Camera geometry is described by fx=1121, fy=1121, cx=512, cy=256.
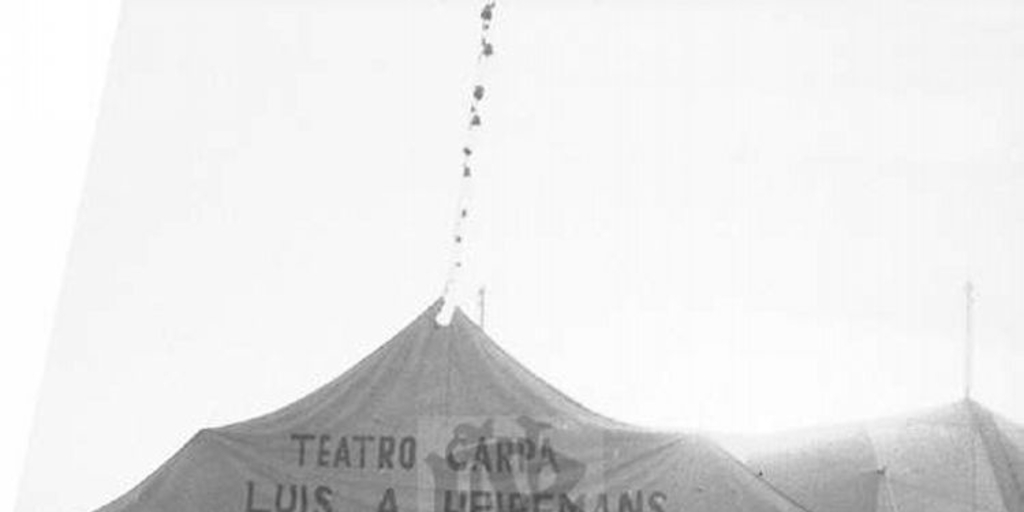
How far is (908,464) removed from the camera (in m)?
8.68

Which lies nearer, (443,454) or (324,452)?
(443,454)

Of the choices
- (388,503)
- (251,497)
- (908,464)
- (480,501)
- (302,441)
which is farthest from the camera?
(908,464)

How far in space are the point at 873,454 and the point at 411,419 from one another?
12.9ft

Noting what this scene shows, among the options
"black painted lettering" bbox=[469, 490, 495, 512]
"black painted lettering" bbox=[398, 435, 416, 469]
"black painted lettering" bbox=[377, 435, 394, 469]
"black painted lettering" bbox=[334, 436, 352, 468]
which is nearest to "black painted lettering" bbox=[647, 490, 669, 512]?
"black painted lettering" bbox=[469, 490, 495, 512]

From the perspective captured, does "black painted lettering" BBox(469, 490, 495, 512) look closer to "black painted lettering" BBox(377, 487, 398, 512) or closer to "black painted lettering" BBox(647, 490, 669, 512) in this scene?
"black painted lettering" BBox(377, 487, 398, 512)

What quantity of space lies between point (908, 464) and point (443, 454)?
12.8 feet

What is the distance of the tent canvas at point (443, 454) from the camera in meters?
6.91

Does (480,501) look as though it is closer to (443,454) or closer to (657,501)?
(443,454)

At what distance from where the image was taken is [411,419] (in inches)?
283

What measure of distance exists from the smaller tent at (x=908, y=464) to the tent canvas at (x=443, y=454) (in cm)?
169

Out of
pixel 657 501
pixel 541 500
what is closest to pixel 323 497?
pixel 541 500

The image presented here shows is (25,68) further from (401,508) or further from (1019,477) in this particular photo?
(1019,477)

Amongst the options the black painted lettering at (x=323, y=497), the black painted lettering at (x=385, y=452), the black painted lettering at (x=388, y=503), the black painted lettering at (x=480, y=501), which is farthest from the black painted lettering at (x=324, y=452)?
the black painted lettering at (x=480, y=501)

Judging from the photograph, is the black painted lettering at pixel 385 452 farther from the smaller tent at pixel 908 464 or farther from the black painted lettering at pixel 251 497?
the smaller tent at pixel 908 464
